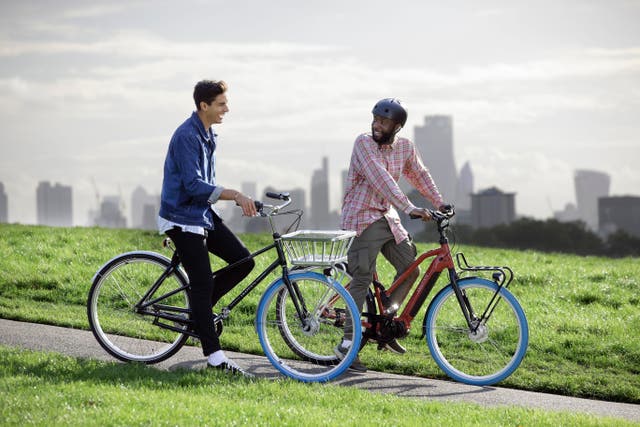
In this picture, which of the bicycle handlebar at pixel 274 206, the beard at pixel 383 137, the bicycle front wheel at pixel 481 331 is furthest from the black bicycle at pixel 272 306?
the beard at pixel 383 137

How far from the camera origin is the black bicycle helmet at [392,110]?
6688 millimetres

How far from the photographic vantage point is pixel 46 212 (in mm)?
180250

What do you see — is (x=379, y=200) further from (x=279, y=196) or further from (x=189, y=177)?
(x=189, y=177)

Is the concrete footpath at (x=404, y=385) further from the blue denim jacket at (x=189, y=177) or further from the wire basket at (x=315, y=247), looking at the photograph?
the blue denim jacket at (x=189, y=177)

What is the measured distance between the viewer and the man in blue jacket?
6301 mm

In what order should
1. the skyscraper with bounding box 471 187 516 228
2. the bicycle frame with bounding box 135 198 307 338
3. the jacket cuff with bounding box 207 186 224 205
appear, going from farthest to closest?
the skyscraper with bounding box 471 187 516 228, the bicycle frame with bounding box 135 198 307 338, the jacket cuff with bounding box 207 186 224 205

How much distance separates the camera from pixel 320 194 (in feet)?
533

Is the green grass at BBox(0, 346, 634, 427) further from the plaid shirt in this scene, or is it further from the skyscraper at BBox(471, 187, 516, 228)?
the skyscraper at BBox(471, 187, 516, 228)

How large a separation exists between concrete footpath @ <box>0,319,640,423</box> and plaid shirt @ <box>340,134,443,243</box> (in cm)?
119

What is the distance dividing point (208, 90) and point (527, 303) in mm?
5664

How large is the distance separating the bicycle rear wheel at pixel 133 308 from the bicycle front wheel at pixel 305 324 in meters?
0.74

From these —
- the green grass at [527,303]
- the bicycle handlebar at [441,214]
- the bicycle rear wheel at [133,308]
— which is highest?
the bicycle handlebar at [441,214]

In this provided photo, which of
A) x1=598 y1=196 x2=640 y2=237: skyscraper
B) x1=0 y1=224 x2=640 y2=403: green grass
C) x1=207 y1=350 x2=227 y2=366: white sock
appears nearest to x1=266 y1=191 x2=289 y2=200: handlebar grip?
x1=207 y1=350 x2=227 y2=366: white sock

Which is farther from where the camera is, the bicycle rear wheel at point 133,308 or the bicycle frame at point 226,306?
the bicycle rear wheel at point 133,308
